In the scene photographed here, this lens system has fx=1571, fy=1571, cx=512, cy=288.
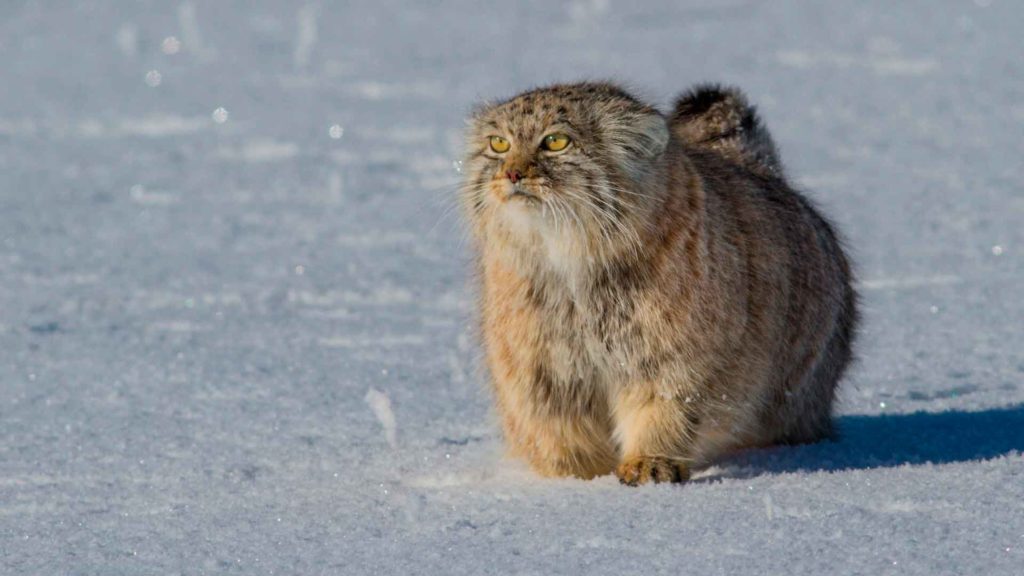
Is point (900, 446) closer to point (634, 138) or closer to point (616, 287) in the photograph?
point (616, 287)

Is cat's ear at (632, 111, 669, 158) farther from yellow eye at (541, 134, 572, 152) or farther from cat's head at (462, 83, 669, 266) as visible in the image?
yellow eye at (541, 134, 572, 152)

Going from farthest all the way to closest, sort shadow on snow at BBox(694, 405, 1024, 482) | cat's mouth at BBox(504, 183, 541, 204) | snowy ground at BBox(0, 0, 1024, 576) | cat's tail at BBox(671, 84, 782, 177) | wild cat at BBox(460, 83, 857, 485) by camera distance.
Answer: cat's tail at BBox(671, 84, 782, 177) → shadow on snow at BBox(694, 405, 1024, 482) → wild cat at BBox(460, 83, 857, 485) → cat's mouth at BBox(504, 183, 541, 204) → snowy ground at BBox(0, 0, 1024, 576)

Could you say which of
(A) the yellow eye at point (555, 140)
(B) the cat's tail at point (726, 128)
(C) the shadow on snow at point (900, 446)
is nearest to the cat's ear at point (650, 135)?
(A) the yellow eye at point (555, 140)

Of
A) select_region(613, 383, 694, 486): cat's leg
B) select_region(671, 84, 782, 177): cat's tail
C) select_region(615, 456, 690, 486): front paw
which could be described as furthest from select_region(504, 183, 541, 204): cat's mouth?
select_region(671, 84, 782, 177): cat's tail

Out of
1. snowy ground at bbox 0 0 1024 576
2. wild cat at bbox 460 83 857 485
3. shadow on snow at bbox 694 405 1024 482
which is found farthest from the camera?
shadow on snow at bbox 694 405 1024 482

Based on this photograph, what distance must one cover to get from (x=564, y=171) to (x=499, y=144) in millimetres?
236

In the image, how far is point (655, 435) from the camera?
15.0 feet

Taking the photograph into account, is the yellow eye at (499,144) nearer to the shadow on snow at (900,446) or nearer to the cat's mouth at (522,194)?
the cat's mouth at (522,194)

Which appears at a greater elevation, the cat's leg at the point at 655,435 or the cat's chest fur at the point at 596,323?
the cat's chest fur at the point at 596,323

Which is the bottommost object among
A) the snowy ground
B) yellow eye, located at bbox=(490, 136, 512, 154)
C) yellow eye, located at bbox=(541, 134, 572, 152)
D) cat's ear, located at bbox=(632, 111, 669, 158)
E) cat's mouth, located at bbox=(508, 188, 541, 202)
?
the snowy ground

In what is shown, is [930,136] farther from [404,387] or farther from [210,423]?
[210,423]

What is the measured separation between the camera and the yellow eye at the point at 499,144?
4566mm

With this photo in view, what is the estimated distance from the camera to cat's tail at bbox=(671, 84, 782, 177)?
5562mm

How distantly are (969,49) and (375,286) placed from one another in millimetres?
6731
